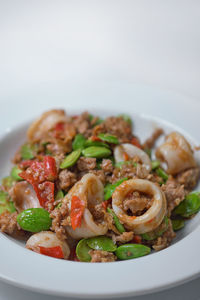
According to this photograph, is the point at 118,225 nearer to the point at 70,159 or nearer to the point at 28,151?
the point at 70,159

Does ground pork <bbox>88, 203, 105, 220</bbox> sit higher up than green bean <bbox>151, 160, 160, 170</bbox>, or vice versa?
green bean <bbox>151, 160, 160, 170</bbox>

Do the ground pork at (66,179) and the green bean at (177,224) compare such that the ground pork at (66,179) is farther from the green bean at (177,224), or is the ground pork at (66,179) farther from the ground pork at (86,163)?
the green bean at (177,224)

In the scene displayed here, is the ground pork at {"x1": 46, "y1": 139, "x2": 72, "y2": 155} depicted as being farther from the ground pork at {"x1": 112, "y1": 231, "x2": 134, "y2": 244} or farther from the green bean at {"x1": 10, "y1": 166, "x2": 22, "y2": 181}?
the ground pork at {"x1": 112, "y1": 231, "x2": 134, "y2": 244}

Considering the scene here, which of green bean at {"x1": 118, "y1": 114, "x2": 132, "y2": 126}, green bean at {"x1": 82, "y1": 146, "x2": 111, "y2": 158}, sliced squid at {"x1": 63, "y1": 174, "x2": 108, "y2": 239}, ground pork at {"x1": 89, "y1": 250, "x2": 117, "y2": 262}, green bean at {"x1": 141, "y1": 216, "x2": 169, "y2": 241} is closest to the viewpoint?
ground pork at {"x1": 89, "y1": 250, "x2": 117, "y2": 262}

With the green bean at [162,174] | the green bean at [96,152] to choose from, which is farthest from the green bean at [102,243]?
the green bean at [162,174]

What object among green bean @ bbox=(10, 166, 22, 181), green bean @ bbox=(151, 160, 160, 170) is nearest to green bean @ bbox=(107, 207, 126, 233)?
green bean @ bbox=(151, 160, 160, 170)

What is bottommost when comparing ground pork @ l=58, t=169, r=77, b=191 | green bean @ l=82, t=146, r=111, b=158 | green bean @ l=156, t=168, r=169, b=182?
green bean @ l=156, t=168, r=169, b=182
